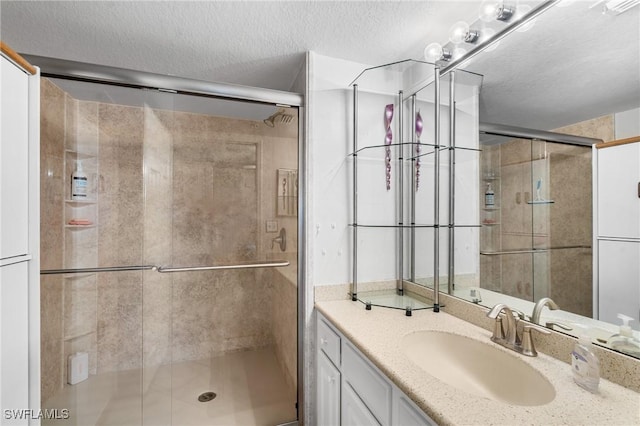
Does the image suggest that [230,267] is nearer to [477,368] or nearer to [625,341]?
[477,368]

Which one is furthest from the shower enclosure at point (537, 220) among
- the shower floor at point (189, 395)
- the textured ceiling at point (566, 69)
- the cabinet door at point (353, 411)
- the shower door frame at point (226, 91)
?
the shower floor at point (189, 395)

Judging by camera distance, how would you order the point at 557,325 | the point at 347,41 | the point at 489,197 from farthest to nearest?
the point at 347,41, the point at 489,197, the point at 557,325

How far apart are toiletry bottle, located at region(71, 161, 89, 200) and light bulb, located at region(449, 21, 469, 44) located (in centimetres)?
206

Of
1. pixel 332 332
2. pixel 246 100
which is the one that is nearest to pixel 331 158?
pixel 246 100

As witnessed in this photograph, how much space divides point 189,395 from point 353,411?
3.96 ft

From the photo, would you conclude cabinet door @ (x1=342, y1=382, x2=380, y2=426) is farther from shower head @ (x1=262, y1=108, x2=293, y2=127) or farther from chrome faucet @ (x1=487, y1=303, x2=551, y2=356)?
shower head @ (x1=262, y1=108, x2=293, y2=127)

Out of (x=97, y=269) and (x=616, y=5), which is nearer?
(x=616, y=5)

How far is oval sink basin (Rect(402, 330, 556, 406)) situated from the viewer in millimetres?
883

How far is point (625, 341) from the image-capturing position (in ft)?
2.61

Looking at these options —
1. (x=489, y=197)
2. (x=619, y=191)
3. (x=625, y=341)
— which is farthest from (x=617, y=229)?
(x=489, y=197)

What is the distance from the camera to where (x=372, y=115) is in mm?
1718

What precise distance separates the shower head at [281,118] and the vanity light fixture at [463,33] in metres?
0.95

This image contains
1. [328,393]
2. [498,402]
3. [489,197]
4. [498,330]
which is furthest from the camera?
[328,393]

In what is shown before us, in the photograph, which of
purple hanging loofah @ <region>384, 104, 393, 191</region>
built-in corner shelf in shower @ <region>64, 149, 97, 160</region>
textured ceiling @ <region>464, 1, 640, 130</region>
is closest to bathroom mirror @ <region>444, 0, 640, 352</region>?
textured ceiling @ <region>464, 1, 640, 130</region>
